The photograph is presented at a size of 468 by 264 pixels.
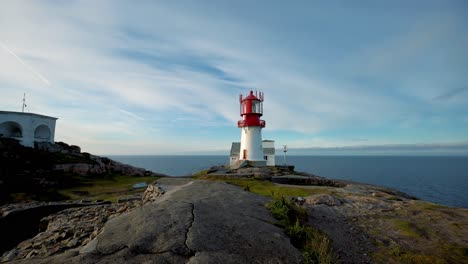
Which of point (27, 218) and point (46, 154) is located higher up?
point (46, 154)

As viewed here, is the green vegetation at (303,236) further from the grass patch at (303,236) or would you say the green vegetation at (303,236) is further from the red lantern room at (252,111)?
the red lantern room at (252,111)

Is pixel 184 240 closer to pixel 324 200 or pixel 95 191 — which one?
pixel 324 200

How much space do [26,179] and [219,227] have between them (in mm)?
29178

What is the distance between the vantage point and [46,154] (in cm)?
3719

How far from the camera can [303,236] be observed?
28.9 feet

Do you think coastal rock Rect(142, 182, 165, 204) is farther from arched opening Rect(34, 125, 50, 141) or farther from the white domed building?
arched opening Rect(34, 125, 50, 141)

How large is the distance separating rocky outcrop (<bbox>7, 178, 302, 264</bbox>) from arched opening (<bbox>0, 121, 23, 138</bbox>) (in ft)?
150

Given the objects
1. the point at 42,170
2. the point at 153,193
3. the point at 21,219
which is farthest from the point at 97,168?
the point at 153,193

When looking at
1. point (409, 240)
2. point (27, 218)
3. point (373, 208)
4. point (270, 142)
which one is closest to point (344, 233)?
point (409, 240)

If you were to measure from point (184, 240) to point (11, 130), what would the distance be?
5349cm

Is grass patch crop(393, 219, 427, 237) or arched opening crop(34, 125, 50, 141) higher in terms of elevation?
arched opening crop(34, 125, 50, 141)

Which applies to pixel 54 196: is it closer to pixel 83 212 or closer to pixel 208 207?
pixel 83 212

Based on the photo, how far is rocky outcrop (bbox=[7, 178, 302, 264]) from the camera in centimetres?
621

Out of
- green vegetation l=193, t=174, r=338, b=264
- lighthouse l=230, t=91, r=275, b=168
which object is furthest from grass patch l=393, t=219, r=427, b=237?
lighthouse l=230, t=91, r=275, b=168
